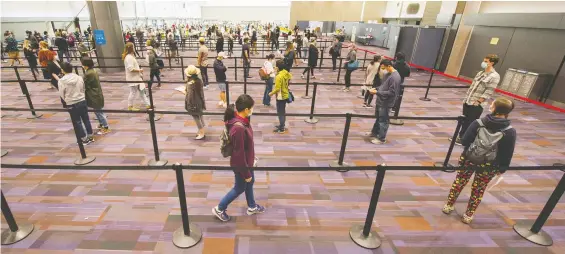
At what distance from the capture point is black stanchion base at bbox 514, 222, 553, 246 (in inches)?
131

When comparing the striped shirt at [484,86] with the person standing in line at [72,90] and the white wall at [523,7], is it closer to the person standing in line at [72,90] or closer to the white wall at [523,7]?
the white wall at [523,7]

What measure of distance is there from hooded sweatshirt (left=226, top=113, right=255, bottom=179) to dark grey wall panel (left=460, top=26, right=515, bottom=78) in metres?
11.8

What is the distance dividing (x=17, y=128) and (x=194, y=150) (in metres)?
4.56

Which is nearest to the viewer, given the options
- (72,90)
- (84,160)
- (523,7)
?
(84,160)

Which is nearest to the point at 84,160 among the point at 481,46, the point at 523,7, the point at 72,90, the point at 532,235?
the point at 72,90

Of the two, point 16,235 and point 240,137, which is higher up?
point 240,137

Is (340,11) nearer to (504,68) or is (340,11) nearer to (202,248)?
(504,68)

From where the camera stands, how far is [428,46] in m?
13.8

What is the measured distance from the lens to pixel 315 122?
6953 mm

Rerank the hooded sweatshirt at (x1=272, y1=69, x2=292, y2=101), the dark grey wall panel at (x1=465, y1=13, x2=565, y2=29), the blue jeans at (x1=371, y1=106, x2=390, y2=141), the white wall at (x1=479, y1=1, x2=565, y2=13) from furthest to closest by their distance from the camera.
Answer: the white wall at (x1=479, y1=1, x2=565, y2=13)
the dark grey wall panel at (x1=465, y1=13, x2=565, y2=29)
the hooded sweatshirt at (x1=272, y1=69, x2=292, y2=101)
the blue jeans at (x1=371, y1=106, x2=390, y2=141)

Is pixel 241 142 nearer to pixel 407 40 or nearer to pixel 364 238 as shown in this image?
pixel 364 238

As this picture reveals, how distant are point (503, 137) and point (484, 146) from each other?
0.20 metres

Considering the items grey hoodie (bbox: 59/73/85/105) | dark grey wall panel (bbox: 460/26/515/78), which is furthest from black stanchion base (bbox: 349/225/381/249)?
dark grey wall panel (bbox: 460/26/515/78)

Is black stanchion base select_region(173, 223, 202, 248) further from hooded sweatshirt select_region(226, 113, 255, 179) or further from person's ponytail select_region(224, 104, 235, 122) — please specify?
person's ponytail select_region(224, 104, 235, 122)
